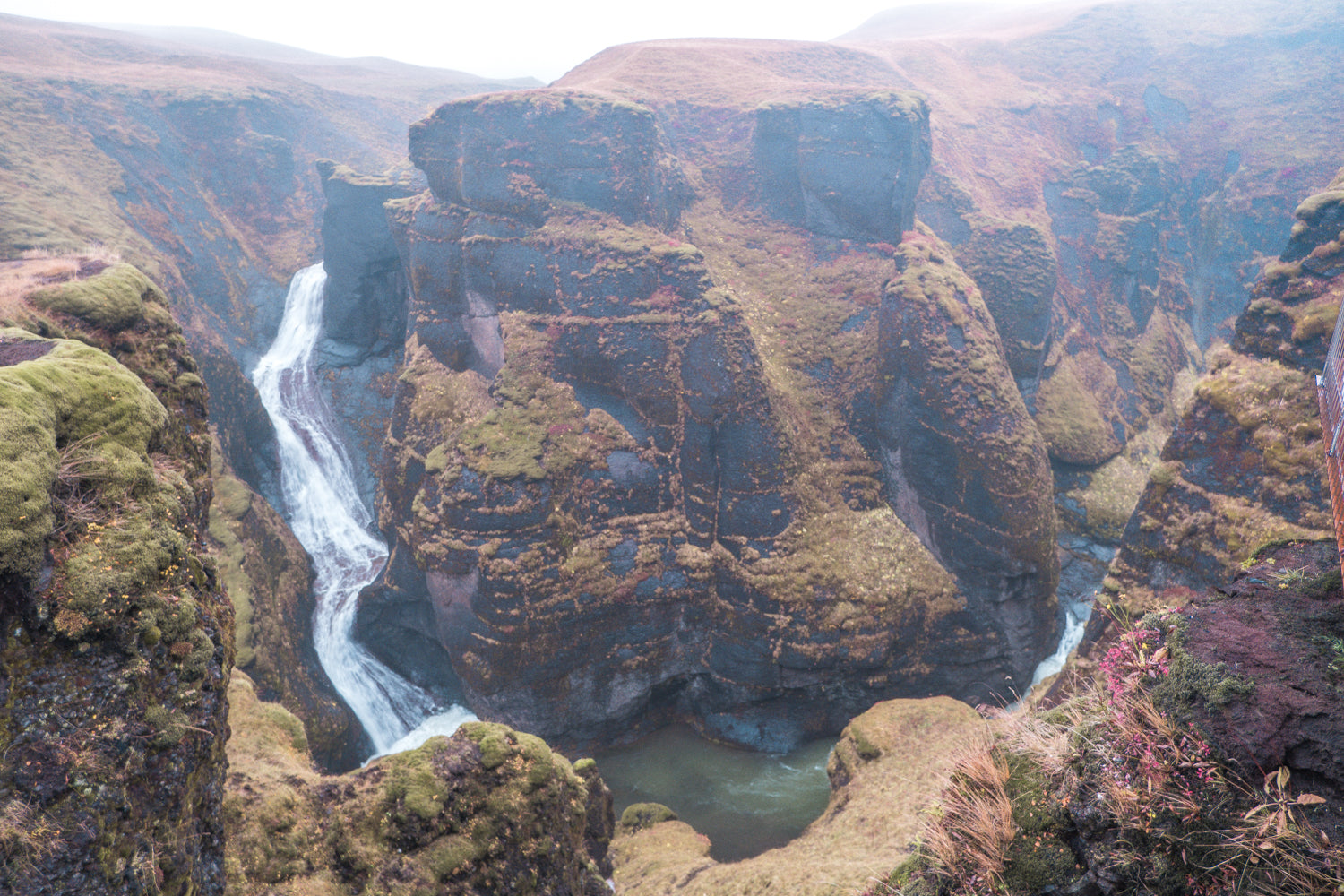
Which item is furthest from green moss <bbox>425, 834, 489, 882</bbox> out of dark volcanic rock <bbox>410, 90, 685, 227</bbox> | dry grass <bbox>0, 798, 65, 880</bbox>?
dark volcanic rock <bbox>410, 90, 685, 227</bbox>

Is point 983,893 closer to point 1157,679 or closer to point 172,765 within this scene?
point 1157,679

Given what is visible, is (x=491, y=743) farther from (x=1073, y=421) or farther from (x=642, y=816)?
(x=1073, y=421)

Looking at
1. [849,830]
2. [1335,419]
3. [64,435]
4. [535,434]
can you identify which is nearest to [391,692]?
[535,434]

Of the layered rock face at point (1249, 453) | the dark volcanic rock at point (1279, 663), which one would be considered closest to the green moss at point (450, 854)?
the dark volcanic rock at point (1279, 663)

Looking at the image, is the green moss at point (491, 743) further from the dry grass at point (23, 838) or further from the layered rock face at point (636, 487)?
the layered rock face at point (636, 487)

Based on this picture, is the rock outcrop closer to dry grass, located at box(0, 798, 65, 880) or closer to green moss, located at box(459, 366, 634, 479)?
dry grass, located at box(0, 798, 65, 880)

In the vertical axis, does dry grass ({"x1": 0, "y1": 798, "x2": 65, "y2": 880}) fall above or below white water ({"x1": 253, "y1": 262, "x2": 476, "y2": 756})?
above

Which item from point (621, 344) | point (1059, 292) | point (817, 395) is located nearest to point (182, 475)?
point (621, 344)
